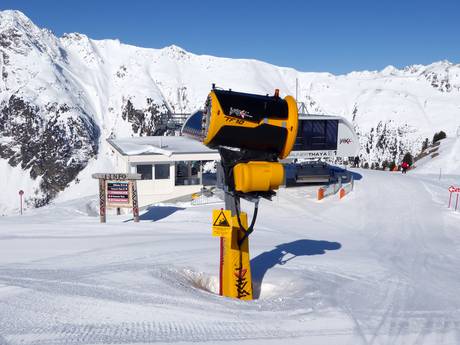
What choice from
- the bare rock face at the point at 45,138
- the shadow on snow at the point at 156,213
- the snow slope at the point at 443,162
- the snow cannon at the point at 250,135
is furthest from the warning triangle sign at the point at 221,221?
the bare rock face at the point at 45,138

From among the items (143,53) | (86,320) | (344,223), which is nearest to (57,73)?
(143,53)

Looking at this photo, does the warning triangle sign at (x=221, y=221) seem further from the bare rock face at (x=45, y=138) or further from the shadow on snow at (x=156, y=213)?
the bare rock face at (x=45, y=138)

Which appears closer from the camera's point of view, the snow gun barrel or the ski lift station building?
the snow gun barrel

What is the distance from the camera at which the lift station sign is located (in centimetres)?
1519

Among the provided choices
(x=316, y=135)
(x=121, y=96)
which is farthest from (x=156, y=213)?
(x=121, y=96)

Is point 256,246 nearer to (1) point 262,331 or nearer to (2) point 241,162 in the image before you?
(2) point 241,162

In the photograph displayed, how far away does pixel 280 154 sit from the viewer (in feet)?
22.0

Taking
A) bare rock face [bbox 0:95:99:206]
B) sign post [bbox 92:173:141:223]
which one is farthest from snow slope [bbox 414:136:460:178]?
bare rock face [bbox 0:95:99:206]

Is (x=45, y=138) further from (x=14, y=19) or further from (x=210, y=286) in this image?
(x=210, y=286)

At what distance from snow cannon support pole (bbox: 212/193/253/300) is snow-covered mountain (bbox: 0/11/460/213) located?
10129 cm

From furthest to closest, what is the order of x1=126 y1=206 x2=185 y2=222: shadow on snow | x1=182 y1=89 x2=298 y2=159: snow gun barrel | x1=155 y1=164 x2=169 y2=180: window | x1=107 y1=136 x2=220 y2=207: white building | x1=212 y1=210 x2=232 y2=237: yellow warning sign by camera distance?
x1=155 y1=164 x2=169 y2=180: window < x1=107 y1=136 x2=220 y2=207: white building < x1=126 y1=206 x2=185 y2=222: shadow on snow < x1=212 y1=210 x2=232 y2=237: yellow warning sign < x1=182 y1=89 x2=298 y2=159: snow gun barrel

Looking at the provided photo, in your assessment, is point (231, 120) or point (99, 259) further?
point (99, 259)

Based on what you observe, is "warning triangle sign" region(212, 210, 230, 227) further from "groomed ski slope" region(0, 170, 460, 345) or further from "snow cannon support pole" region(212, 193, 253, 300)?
"groomed ski slope" region(0, 170, 460, 345)

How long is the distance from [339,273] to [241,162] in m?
3.50
